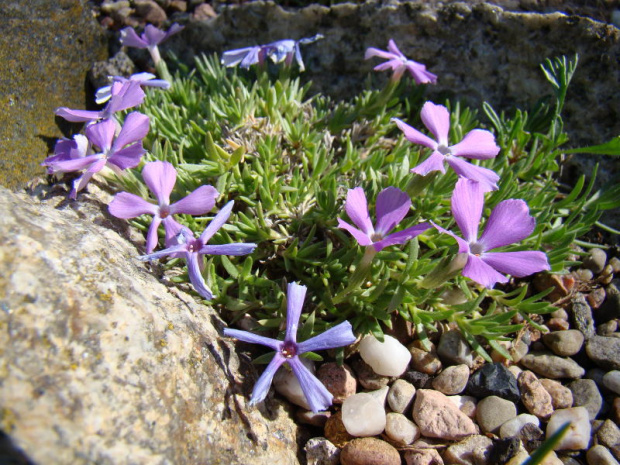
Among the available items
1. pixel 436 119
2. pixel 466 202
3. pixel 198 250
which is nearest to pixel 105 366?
pixel 198 250

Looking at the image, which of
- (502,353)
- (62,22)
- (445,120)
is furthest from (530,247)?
(62,22)

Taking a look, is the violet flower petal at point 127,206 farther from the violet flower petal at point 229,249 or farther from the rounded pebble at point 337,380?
the rounded pebble at point 337,380

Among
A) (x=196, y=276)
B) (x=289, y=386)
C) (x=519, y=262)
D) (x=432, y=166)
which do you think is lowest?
(x=289, y=386)

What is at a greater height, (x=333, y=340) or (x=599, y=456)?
(x=333, y=340)

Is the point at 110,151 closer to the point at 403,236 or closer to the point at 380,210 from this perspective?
the point at 380,210

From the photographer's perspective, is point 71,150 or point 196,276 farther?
point 71,150

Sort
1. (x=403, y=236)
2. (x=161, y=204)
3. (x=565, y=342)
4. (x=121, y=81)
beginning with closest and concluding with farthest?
(x=403, y=236) → (x=161, y=204) → (x=565, y=342) → (x=121, y=81)

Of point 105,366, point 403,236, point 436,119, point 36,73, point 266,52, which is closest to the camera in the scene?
point 105,366
